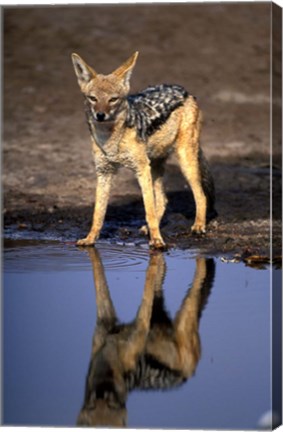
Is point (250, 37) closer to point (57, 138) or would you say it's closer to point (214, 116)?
point (214, 116)

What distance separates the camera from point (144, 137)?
33.5ft

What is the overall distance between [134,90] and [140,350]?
9.21 metres

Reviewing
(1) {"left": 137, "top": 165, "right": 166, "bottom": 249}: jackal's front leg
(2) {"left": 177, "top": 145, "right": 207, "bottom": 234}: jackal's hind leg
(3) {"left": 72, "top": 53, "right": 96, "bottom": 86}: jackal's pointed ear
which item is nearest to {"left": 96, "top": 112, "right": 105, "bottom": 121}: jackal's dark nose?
(3) {"left": 72, "top": 53, "right": 96, "bottom": 86}: jackal's pointed ear

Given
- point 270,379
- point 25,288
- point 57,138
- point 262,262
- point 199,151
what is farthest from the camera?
point 57,138

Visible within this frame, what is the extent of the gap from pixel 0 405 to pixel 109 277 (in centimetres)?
261

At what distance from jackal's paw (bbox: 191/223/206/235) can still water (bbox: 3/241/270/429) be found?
2.82ft

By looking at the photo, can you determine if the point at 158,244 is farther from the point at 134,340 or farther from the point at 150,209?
the point at 134,340

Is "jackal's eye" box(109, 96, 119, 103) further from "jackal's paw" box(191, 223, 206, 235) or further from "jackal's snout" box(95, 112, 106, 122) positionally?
"jackal's paw" box(191, 223, 206, 235)

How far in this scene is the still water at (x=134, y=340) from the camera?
6.12m

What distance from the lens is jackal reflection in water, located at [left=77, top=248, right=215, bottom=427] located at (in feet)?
20.5

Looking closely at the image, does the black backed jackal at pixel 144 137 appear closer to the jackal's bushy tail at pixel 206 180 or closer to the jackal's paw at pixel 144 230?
the jackal's bushy tail at pixel 206 180

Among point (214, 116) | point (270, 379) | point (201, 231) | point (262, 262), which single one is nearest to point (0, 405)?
point (270, 379)

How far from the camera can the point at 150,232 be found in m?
10.1

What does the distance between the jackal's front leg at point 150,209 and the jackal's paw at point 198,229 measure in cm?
69
